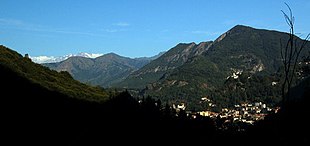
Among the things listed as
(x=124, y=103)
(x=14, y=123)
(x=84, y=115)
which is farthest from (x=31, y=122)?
(x=124, y=103)

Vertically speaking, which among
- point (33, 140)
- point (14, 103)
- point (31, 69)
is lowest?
point (33, 140)

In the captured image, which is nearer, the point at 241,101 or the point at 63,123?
the point at 63,123

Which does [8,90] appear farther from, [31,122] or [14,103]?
[31,122]

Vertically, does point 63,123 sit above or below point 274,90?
below

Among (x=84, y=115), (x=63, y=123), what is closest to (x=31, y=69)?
(x=84, y=115)

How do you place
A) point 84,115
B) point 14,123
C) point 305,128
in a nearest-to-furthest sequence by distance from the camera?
point 305,128 → point 14,123 → point 84,115

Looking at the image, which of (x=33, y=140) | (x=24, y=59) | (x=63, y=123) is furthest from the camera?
(x=24, y=59)

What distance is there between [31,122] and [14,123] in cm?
284

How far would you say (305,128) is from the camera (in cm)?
2145

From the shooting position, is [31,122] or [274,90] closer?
[31,122]

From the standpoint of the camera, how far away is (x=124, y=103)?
64.3 metres

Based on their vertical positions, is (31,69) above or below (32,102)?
above

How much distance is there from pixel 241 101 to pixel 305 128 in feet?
582

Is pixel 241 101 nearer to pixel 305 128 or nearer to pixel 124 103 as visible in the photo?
pixel 124 103
